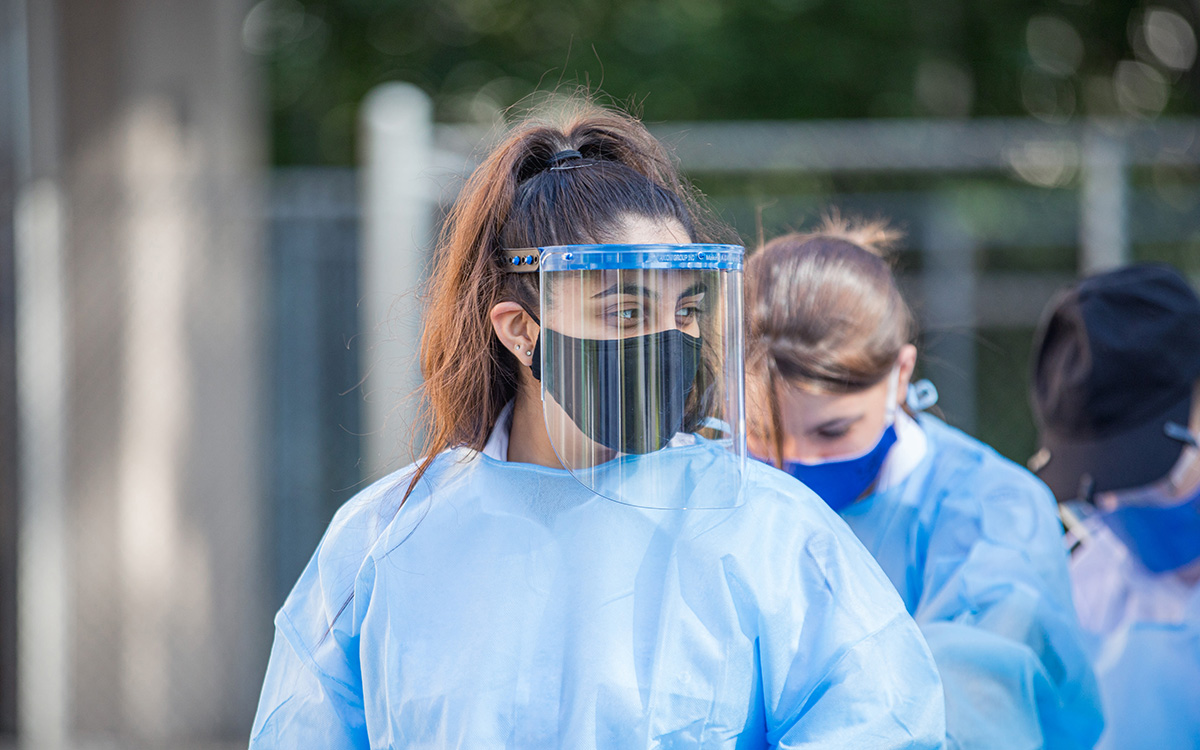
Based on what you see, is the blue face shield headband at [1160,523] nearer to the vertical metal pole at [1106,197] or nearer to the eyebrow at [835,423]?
the eyebrow at [835,423]

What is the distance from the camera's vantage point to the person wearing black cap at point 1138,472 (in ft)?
6.97

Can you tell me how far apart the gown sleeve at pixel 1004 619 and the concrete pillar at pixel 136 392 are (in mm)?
3378

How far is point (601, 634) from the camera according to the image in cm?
130

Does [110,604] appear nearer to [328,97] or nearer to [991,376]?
[991,376]

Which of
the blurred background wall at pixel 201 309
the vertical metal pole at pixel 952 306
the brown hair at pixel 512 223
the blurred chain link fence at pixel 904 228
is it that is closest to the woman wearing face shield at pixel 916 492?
the brown hair at pixel 512 223

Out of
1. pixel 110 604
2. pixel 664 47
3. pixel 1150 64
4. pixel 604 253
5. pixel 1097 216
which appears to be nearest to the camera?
pixel 604 253

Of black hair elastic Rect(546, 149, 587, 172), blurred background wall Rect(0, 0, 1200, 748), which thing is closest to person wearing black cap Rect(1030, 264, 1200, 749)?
black hair elastic Rect(546, 149, 587, 172)

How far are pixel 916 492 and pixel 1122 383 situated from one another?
0.51m

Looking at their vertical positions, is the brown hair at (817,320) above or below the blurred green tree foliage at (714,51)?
below

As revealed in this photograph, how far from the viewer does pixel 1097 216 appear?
4078 mm

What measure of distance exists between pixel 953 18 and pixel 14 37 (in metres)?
6.73

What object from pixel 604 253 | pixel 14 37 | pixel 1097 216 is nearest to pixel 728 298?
pixel 604 253

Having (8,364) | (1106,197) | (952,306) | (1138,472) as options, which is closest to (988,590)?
(1138,472)

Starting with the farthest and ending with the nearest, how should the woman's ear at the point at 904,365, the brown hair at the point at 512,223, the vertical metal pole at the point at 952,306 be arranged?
the vertical metal pole at the point at 952,306 → the woman's ear at the point at 904,365 → the brown hair at the point at 512,223
